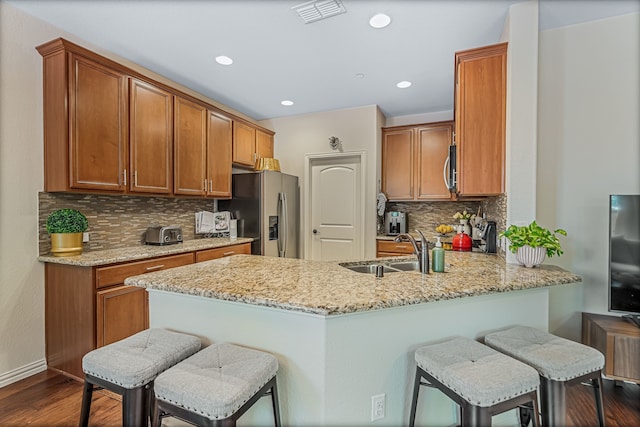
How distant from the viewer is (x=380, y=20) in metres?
2.28

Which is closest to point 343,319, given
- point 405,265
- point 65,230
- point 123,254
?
point 405,265

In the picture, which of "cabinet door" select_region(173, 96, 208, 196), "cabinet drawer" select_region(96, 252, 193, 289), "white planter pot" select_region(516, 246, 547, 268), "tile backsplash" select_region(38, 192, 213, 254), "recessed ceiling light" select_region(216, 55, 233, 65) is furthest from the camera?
"cabinet door" select_region(173, 96, 208, 196)

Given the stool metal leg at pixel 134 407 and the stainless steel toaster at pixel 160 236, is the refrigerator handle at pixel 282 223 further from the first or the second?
the stool metal leg at pixel 134 407

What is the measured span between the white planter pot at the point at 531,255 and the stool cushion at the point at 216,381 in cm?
163

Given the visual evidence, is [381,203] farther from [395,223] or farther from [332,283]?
[332,283]

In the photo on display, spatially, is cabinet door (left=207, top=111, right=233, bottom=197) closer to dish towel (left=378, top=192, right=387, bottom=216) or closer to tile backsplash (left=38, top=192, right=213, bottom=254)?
tile backsplash (left=38, top=192, right=213, bottom=254)

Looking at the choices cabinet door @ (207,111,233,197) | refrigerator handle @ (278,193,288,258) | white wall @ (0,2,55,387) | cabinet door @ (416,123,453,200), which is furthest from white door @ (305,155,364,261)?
white wall @ (0,2,55,387)

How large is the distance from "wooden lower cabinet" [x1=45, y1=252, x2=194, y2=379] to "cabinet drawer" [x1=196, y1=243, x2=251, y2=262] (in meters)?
0.70

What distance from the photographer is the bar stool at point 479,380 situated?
3.55 feet

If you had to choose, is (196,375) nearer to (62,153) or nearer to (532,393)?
(532,393)

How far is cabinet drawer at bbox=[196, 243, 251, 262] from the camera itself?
123 inches

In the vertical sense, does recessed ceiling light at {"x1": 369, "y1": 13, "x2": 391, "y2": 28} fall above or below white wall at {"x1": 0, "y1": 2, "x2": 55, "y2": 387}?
above

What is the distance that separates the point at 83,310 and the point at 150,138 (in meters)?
1.59

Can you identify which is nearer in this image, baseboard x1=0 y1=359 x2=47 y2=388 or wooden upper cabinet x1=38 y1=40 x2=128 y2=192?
baseboard x1=0 y1=359 x2=47 y2=388
